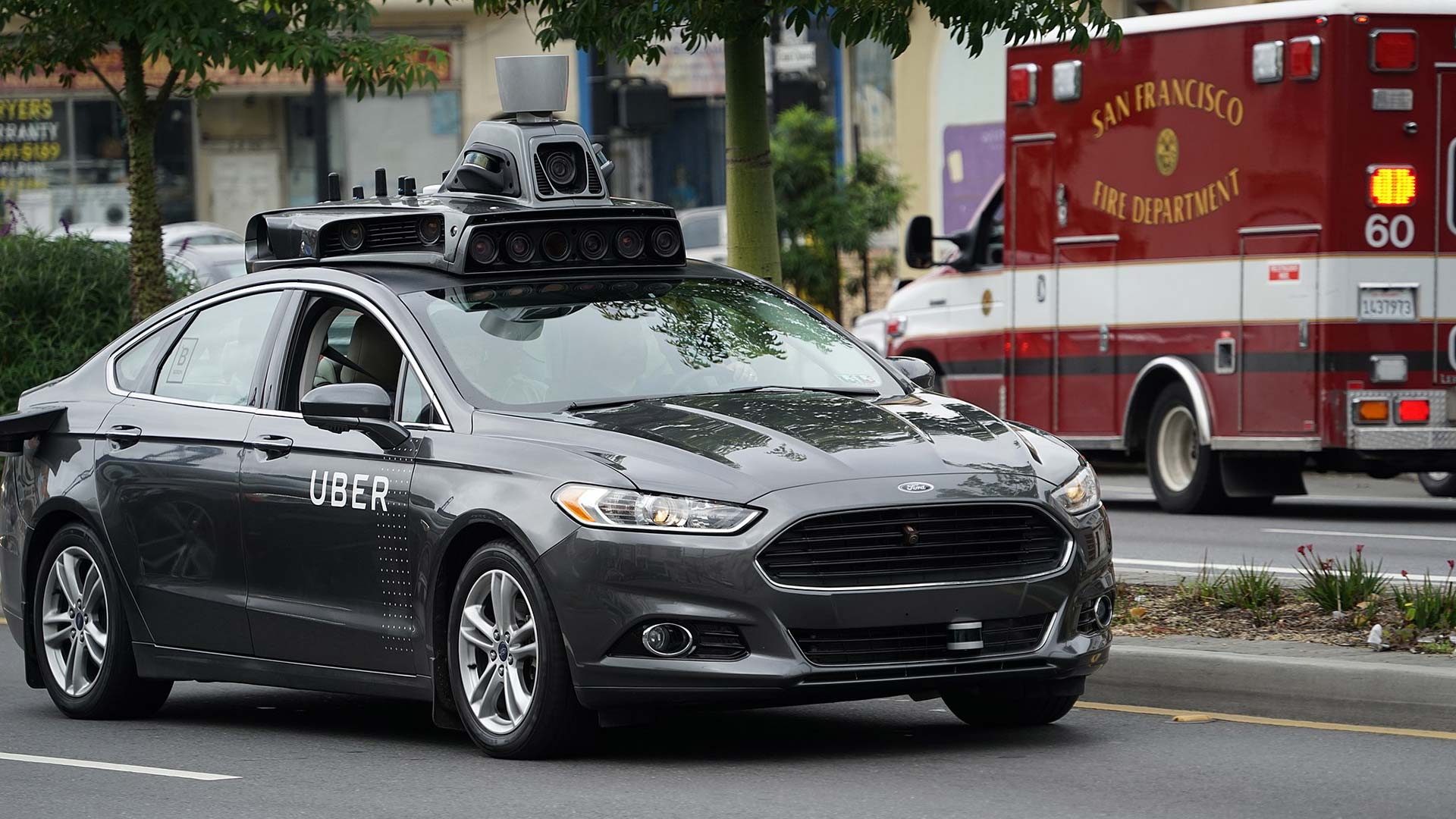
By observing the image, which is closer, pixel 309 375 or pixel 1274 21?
pixel 309 375

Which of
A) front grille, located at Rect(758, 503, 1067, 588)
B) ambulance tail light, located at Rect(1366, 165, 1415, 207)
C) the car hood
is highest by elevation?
ambulance tail light, located at Rect(1366, 165, 1415, 207)

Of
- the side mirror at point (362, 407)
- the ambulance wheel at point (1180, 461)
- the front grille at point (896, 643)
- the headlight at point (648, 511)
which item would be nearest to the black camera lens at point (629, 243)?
the side mirror at point (362, 407)

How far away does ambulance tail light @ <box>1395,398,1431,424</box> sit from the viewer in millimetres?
14445

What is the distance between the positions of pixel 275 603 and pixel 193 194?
3002cm

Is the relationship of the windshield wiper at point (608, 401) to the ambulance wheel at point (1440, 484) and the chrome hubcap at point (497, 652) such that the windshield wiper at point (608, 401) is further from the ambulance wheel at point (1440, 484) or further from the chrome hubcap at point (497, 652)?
the ambulance wheel at point (1440, 484)

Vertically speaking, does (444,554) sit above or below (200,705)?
above

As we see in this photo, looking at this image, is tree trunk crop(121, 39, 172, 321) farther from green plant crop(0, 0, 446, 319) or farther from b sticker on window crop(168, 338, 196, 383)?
b sticker on window crop(168, 338, 196, 383)

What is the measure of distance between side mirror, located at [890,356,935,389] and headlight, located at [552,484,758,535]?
5.52 ft

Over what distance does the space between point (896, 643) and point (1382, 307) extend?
8.40 metres

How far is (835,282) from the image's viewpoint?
90.4 ft

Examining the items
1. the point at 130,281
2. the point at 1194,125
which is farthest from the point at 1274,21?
the point at 130,281

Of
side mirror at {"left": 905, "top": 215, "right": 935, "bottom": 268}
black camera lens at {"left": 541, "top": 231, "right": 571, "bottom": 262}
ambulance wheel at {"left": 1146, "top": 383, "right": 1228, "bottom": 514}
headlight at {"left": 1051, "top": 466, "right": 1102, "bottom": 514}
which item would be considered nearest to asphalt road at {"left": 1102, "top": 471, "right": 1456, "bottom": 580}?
ambulance wheel at {"left": 1146, "top": 383, "right": 1228, "bottom": 514}

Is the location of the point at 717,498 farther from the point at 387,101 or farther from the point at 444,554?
the point at 387,101

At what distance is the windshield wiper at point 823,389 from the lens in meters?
7.76
